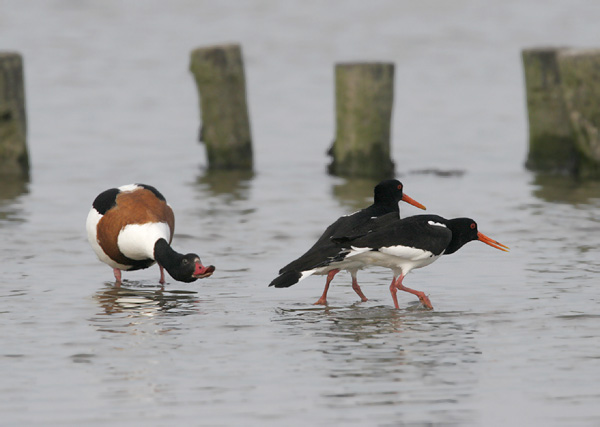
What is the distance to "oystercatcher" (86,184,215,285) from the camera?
10.9 metres

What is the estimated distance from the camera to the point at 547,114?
18750mm

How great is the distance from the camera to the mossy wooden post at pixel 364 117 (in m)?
18.2

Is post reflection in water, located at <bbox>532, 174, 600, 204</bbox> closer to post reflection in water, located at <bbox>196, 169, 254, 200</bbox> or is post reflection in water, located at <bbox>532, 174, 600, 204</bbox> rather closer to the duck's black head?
post reflection in water, located at <bbox>196, 169, 254, 200</bbox>

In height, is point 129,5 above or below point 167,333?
above

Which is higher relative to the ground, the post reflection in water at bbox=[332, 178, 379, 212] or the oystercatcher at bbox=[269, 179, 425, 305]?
the oystercatcher at bbox=[269, 179, 425, 305]

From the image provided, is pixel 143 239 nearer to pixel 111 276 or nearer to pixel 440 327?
pixel 111 276

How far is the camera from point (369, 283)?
37.6ft

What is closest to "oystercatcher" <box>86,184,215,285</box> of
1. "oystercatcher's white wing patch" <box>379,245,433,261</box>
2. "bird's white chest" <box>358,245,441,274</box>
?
"bird's white chest" <box>358,245,441,274</box>

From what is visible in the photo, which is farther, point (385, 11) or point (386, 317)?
point (385, 11)

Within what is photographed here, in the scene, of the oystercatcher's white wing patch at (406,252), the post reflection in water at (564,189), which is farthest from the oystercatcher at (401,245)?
the post reflection in water at (564,189)

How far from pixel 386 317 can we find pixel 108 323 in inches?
84.1

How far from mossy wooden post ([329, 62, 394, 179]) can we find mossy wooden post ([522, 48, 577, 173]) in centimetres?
209

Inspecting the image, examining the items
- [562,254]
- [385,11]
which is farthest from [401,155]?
[385,11]

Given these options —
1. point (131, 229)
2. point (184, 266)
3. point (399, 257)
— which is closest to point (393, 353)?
point (399, 257)
